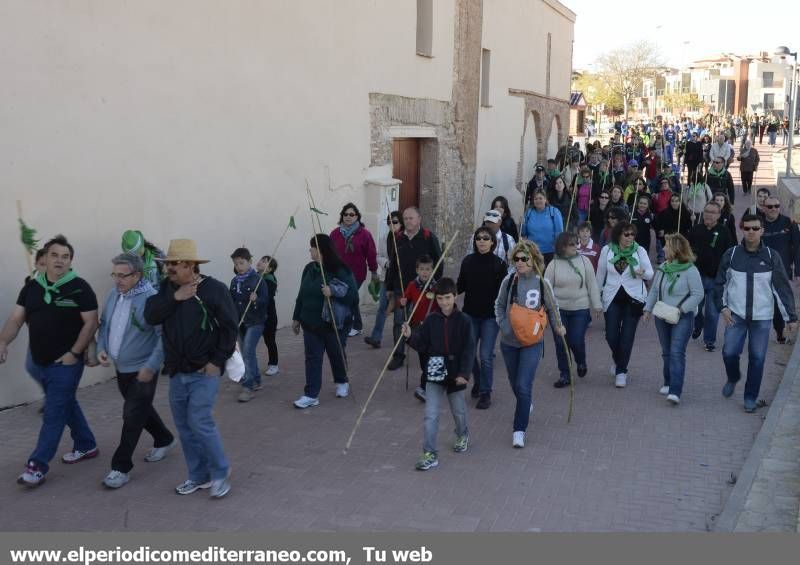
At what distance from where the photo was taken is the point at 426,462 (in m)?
6.10

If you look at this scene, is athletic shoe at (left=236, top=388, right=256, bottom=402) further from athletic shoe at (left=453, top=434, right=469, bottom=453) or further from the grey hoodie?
the grey hoodie

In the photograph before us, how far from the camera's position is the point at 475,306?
7.50 meters

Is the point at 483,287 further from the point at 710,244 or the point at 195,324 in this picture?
the point at 710,244

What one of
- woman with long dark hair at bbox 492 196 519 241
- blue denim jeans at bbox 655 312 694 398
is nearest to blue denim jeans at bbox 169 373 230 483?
blue denim jeans at bbox 655 312 694 398

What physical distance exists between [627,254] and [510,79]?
12562 mm

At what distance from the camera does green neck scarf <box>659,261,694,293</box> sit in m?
7.66

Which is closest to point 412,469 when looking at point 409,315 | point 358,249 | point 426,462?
point 426,462

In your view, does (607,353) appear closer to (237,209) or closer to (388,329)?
(388,329)

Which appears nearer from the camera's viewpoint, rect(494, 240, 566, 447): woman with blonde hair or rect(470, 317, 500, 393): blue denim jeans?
rect(494, 240, 566, 447): woman with blonde hair

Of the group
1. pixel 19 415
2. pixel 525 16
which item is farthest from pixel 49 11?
pixel 525 16

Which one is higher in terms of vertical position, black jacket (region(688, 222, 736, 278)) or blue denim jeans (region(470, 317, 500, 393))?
black jacket (region(688, 222, 736, 278))

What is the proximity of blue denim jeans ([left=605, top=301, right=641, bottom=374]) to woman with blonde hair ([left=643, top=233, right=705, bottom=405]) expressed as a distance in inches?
17.8

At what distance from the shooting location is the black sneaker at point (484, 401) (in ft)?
25.0

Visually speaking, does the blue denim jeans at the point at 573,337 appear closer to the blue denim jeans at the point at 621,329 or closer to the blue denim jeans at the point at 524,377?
the blue denim jeans at the point at 621,329
